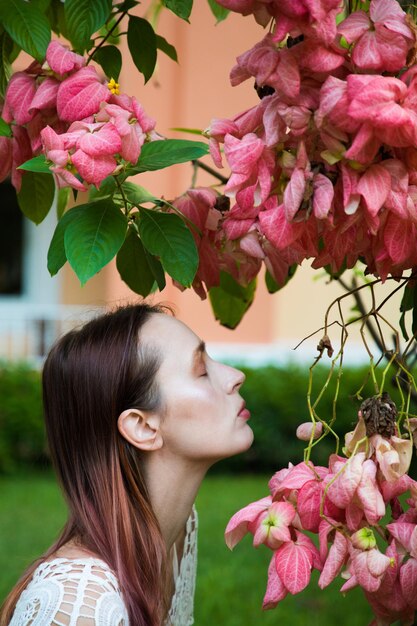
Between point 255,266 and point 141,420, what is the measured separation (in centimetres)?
45

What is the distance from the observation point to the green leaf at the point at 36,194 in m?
1.23

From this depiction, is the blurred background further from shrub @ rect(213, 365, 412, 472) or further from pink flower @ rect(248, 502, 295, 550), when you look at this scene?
pink flower @ rect(248, 502, 295, 550)

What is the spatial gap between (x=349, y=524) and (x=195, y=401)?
63 cm

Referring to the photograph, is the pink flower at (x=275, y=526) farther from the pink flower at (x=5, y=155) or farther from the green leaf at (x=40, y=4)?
the green leaf at (x=40, y=4)

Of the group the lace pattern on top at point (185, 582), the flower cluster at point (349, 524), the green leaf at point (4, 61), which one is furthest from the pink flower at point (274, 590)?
the lace pattern on top at point (185, 582)

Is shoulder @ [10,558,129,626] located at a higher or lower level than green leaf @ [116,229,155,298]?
lower

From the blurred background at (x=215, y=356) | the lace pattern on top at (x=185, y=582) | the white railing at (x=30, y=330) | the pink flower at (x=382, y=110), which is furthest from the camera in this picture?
the white railing at (x=30, y=330)

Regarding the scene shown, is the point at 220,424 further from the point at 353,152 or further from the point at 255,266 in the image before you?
the point at 353,152

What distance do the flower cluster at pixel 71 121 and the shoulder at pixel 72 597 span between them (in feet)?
1.90

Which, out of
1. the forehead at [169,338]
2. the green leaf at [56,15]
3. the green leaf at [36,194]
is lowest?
the forehead at [169,338]

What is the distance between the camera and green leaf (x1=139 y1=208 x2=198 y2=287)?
3.29 ft

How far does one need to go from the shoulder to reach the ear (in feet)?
0.61

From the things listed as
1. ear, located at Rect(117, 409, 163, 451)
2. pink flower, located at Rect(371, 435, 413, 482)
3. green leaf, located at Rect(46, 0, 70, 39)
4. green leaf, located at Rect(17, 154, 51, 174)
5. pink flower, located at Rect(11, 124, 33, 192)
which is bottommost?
ear, located at Rect(117, 409, 163, 451)

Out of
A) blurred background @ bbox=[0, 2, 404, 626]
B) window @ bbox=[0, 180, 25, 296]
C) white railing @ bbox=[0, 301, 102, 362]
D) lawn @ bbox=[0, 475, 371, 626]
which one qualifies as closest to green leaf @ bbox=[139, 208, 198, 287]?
blurred background @ bbox=[0, 2, 404, 626]
